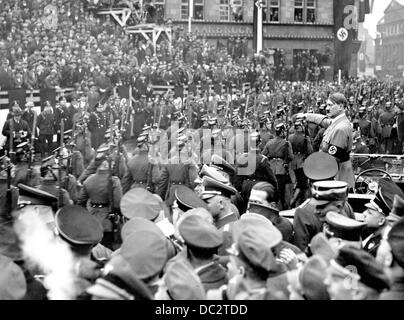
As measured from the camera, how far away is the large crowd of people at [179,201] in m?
4.15

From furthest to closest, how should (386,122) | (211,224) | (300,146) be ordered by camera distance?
(386,122) → (300,146) → (211,224)

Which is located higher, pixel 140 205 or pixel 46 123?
pixel 140 205

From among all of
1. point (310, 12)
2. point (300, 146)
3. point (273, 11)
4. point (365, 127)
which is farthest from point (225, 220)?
point (310, 12)

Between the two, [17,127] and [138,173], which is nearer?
[138,173]

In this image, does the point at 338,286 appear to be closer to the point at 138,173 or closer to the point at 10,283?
the point at 10,283

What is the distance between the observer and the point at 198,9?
130ft

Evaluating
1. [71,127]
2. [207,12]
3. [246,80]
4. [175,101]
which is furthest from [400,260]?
[207,12]

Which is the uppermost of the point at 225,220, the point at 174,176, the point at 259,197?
the point at 259,197

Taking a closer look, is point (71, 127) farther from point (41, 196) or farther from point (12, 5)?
point (41, 196)

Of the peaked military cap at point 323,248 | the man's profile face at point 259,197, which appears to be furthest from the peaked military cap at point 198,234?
the man's profile face at point 259,197

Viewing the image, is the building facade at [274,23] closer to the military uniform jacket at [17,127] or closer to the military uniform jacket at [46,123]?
the military uniform jacket at [46,123]

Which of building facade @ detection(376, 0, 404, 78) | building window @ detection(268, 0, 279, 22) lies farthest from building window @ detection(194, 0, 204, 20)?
building facade @ detection(376, 0, 404, 78)

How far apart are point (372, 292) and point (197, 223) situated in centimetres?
128

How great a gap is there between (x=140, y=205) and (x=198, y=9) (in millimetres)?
34781
